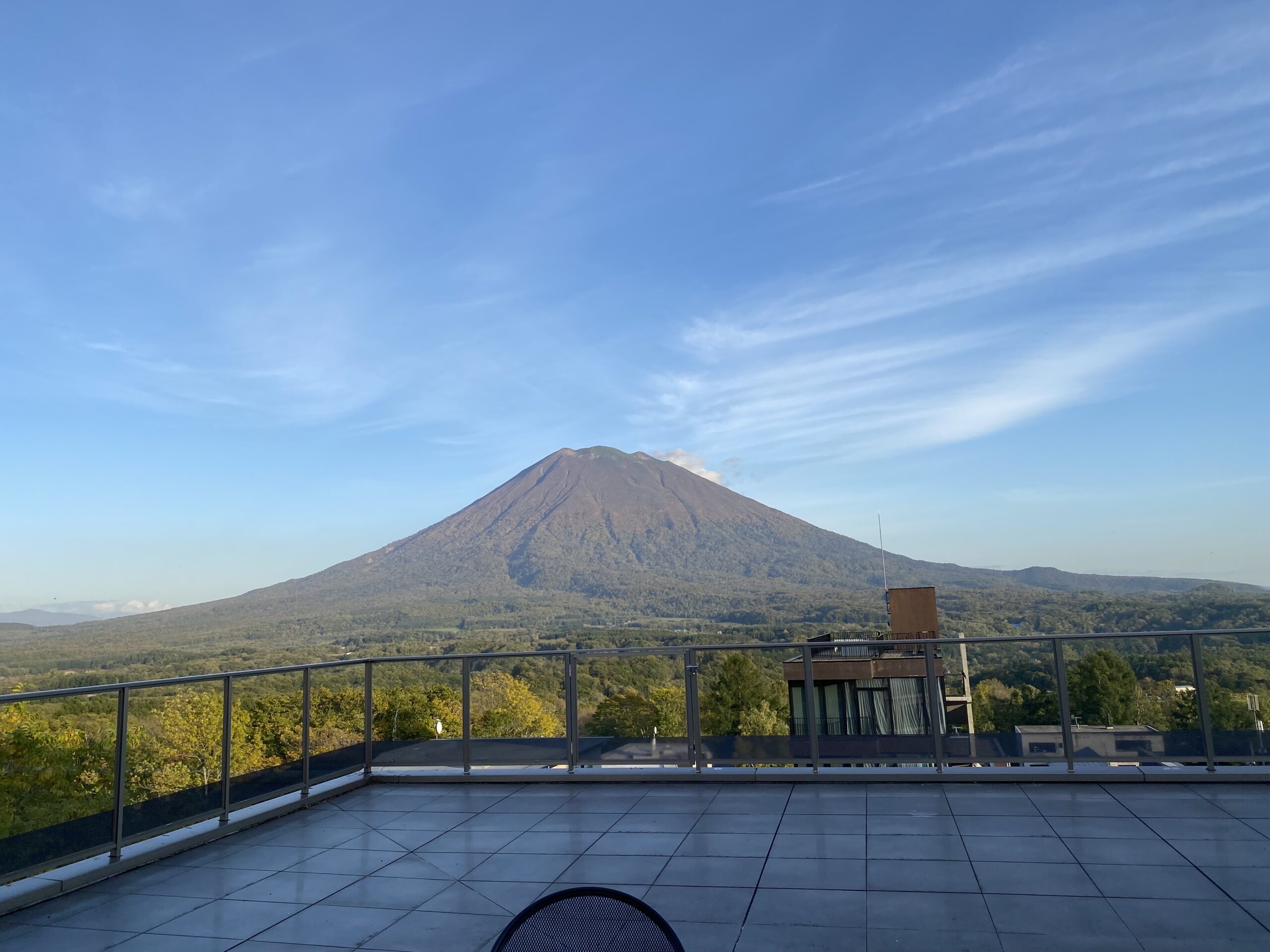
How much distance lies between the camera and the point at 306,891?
424cm

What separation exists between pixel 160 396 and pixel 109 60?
42.9 meters

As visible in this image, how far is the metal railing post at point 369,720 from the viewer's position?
7391 millimetres

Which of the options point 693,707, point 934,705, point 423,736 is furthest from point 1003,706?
point 423,736

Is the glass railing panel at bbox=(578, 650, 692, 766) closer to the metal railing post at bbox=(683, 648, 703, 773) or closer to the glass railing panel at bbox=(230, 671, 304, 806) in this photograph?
the metal railing post at bbox=(683, 648, 703, 773)

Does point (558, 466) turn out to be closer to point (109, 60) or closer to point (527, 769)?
point (109, 60)

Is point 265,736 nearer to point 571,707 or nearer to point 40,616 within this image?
point 571,707

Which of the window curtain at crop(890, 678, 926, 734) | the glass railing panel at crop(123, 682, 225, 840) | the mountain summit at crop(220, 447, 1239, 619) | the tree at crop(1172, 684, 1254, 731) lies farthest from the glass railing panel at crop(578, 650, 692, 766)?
the mountain summit at crop(220, 447, 1239, 619)

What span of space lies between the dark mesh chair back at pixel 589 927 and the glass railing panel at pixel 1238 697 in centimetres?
644

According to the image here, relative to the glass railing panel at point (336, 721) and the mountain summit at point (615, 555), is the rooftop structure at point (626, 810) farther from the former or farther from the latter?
the mountain summit at point (615, 555)

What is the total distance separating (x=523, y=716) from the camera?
24.3ft

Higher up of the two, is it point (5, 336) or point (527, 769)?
point (5, 336)

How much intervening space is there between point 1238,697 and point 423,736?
6.73 meters

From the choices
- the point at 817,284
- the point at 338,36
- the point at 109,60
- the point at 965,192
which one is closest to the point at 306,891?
the point at 338,36

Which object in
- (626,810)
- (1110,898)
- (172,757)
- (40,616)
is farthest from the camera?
(40,616)
